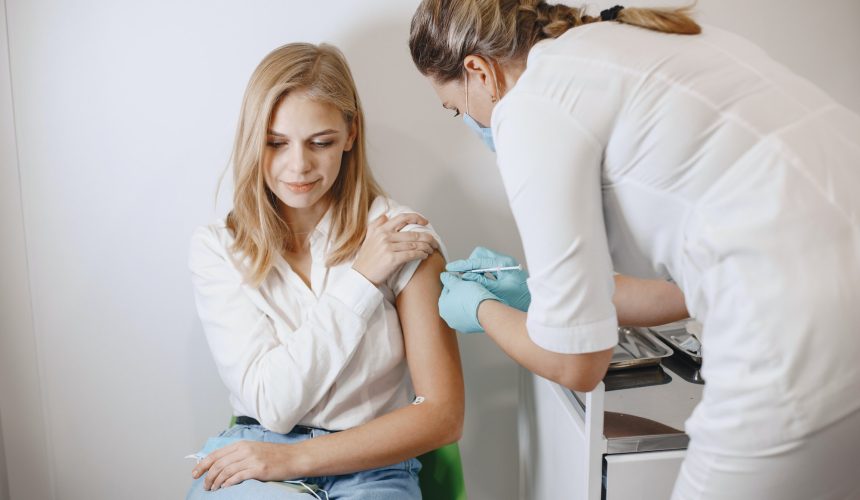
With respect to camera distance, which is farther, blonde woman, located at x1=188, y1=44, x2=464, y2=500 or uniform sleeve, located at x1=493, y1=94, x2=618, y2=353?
blonde woman, located at x1=188, y1=44, x2=464, y2=500

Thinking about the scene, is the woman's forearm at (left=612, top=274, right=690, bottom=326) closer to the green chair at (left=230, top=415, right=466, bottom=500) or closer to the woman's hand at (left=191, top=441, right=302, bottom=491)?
the green chair at (left=230, top=415, right=466, bottom=500)

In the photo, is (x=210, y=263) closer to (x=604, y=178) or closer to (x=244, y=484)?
(x=244, y=484)

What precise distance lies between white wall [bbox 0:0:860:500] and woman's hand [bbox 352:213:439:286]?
35cm

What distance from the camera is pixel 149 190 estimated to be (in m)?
1.84

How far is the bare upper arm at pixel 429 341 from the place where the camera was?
4.94 ft

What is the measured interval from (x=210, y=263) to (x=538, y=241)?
909 millimetres

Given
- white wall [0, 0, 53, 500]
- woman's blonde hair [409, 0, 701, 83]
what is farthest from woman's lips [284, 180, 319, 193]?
white wall [0, 0, 53, 500]

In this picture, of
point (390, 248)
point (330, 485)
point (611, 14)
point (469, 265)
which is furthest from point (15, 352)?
point (611, 14)

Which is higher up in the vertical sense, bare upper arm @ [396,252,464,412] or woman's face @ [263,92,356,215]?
woman's face @ [263,92,356,215]

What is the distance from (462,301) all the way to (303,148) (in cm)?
49

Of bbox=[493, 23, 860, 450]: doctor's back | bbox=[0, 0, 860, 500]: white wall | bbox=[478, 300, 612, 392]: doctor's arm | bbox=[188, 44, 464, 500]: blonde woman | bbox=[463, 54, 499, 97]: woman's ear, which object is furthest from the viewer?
bbox=[0, 0, 860, 500]: white wall

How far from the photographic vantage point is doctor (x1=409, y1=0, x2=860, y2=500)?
84cm

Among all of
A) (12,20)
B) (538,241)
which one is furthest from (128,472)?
(538,241)

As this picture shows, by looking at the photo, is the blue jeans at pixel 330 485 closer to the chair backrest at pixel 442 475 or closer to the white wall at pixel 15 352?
the chair backrest at pixel 442 475
